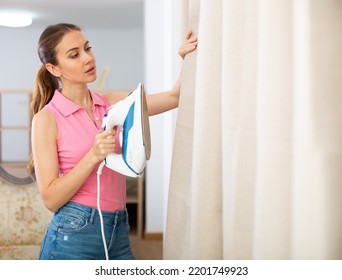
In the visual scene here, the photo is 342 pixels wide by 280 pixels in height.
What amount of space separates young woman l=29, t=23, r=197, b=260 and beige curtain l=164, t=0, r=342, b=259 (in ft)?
1.25

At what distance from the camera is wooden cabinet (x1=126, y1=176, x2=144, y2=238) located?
123 inches

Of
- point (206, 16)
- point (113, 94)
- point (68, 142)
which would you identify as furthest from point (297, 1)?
point (113, 94)

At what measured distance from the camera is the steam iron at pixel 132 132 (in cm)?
80

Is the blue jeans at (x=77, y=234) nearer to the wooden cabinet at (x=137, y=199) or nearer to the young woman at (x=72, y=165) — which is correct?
the young woman at (x=72, y=165)

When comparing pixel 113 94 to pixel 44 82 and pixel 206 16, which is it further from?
pixel 206 16

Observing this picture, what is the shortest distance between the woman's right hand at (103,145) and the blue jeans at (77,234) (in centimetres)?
16

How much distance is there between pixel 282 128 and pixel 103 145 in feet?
1.33

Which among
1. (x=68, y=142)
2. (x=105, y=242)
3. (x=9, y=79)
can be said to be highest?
(x=9, y=79)

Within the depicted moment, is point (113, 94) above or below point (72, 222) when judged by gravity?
above

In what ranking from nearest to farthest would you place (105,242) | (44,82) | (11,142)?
1. (105,242)
2. (44,82)
3. (11,142)

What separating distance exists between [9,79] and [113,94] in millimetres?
4135

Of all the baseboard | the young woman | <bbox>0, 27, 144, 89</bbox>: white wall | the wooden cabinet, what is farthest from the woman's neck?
<bbox>0, 27, 144, 89</bbox>: white wall

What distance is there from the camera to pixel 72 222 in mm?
951

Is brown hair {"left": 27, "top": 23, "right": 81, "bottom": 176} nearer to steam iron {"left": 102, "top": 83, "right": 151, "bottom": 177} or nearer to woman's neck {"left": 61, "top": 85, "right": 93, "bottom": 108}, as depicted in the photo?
woman's neck {"left": 61, "top": 85, "right": 93, "bottom": 108}
